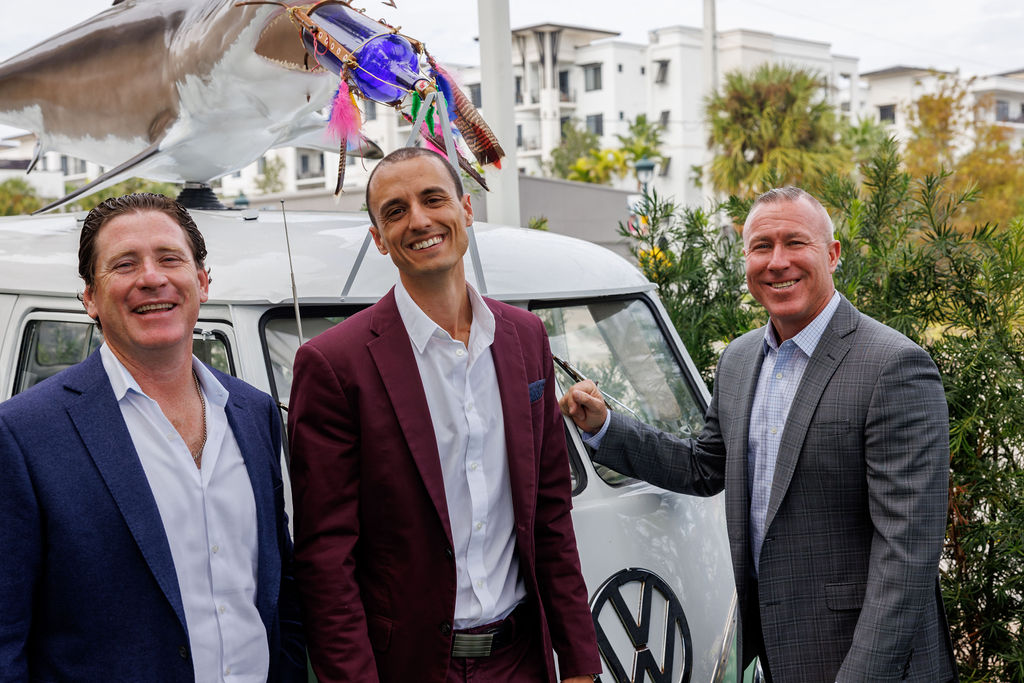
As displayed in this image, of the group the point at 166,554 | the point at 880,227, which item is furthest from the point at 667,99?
the point at 166,554

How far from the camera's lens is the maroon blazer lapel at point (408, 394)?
2637 mm

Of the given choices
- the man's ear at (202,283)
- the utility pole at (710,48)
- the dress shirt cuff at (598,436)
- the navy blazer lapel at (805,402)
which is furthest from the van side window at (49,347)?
the utility pole at (710,48)

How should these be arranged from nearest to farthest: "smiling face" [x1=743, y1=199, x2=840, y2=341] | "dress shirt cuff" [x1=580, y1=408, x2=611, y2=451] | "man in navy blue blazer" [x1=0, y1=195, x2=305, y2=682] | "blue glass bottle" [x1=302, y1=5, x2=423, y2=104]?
"man in navy blue blazer" [x1=0, y1=195, x2=305, y2=682], "smiling face" [x1=743, y1=199, x2=840, y2=341], "blue glass bottle" [x1=302, y1=5, x2=423, y2=104], "dress shirt cuff" [x1=580, y1=408, x2=611, y2=451]

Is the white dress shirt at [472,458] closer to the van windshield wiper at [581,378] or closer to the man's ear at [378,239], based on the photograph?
the man's ear at [378,239]

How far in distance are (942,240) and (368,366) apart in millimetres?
3499

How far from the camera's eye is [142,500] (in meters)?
2.27

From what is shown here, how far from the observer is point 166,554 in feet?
7.45

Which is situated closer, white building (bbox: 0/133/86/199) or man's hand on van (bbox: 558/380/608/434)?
man's hand on van (bbox: 558/380/608/434)

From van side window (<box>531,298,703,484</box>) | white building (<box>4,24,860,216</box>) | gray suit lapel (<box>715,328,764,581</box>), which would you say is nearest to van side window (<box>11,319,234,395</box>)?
van side window (<box>531,298,703,484</box>)

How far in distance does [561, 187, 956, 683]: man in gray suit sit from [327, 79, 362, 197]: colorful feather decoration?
1.23 m

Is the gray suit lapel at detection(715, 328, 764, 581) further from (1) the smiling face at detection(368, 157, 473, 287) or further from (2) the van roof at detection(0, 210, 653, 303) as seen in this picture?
(1) the smiling face at detection(368, 157, 473, 287)

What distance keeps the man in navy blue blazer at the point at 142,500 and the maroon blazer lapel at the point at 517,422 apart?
0.62m

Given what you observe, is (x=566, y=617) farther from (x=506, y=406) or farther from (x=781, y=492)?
(x=781, y=492)

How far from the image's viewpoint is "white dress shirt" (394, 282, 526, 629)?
2.70 m
